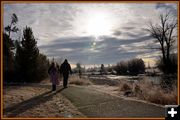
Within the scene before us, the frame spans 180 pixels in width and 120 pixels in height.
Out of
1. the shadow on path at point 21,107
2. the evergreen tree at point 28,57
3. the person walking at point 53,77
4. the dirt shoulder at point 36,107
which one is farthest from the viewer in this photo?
the evergreen tree at point 28,57

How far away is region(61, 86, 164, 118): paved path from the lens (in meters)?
11.9

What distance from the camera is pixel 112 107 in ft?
43.7

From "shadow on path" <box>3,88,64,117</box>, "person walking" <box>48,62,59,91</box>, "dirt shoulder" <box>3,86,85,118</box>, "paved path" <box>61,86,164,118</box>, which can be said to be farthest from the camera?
"person walking" <box>48,62,59,91</box>

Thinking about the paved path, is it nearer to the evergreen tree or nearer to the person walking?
the person walking

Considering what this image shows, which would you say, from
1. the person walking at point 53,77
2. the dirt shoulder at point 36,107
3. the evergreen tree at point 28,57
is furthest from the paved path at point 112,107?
the evergreen tree at point 28,57

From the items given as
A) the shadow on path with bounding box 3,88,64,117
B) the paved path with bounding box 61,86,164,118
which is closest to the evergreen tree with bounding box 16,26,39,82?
the paved path with bounding box 61,86,164,118

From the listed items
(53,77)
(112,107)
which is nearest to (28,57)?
(53,77)

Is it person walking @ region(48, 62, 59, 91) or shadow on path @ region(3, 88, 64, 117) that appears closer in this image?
shadow on path @ region(3, 88, 64, 117)

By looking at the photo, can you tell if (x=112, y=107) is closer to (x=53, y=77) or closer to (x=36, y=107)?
(x=36, y=107)

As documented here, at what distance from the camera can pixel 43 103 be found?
13.4 m

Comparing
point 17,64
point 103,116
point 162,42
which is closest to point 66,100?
point 103,116

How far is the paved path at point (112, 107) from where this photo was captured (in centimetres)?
1187

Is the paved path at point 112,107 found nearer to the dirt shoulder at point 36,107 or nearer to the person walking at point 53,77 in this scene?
the dirt shoulder at point 36,107

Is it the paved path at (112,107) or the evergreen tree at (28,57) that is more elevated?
the evergreen tree at (28,57)
